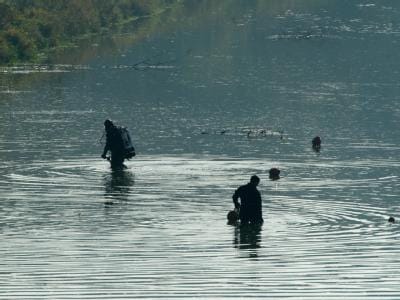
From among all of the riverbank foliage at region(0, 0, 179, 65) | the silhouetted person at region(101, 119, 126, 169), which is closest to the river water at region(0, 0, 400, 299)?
the silhouetted person at region(101, 119, 126, 169)

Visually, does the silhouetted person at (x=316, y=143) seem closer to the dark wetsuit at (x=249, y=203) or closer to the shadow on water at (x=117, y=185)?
the shadow on water at (x=117, y=185)

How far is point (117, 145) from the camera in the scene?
166 ft

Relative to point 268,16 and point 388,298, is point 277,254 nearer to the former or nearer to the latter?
point 388,298

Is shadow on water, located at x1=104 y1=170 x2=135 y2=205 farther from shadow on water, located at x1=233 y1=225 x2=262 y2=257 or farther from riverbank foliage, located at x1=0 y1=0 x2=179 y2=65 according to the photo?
riverbank foliage, located at x1=0 y1=0 x2=179 y2=65

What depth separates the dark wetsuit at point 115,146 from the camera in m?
49.9

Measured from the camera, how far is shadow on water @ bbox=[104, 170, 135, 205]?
1733 inches

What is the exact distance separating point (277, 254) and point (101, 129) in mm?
32911

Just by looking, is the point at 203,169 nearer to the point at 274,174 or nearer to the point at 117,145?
the point at 117,145

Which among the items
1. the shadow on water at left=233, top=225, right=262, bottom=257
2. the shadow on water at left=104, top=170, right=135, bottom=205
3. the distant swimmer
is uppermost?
the distant swimmer

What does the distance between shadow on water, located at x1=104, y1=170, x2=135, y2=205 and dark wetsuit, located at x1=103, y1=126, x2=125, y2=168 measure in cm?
56

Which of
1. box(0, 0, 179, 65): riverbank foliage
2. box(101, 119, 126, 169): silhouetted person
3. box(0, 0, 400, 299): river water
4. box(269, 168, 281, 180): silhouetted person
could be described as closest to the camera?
box(0, 0, 400, 299): river water

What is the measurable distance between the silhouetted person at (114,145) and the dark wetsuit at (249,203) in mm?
12518

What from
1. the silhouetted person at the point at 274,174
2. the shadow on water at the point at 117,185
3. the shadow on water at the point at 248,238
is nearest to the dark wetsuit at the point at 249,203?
the shadow on water at the point at 248,238

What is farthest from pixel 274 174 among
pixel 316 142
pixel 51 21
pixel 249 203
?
pixel 51 21
